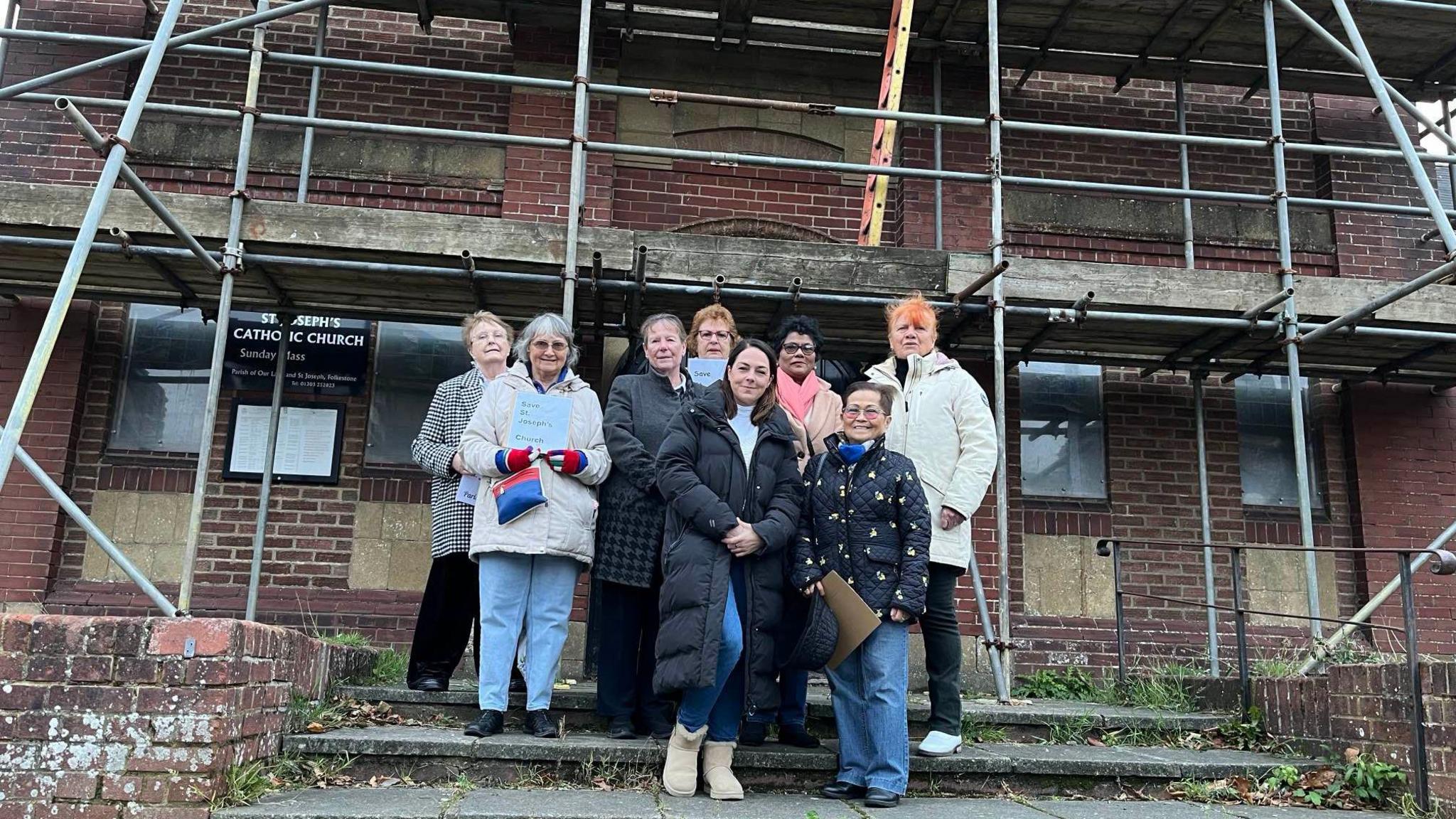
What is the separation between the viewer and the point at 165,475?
23.6 feet

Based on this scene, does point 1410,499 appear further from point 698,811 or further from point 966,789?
point 698,811

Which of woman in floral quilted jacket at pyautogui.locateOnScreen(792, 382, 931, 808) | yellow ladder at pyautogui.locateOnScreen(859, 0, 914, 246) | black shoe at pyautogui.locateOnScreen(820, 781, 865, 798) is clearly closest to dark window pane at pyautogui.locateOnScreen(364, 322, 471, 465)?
yellow ladder at pyautogui.locateOnScreen(859, 0, 914, 246)

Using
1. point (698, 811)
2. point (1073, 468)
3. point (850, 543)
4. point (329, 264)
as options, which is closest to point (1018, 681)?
point (1073, 468)

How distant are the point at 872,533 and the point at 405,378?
434cm

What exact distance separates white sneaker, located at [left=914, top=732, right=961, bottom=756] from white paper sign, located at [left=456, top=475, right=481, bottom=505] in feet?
7.14

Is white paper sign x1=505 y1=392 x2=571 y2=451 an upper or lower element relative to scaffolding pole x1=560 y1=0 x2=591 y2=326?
lower

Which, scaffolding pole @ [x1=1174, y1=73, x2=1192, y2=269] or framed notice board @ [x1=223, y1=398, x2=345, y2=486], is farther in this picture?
scaffolding pole @ [x1=1174, y1=73, x2=1192, y2=269]

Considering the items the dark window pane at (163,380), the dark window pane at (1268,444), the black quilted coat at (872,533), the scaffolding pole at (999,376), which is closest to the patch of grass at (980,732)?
the scaffolding pole at (999,376)

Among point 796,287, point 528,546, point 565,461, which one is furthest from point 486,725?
point 796,287

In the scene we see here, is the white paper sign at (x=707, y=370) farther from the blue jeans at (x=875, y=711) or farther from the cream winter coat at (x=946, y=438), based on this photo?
the blue jeans at (x=875, y=711)

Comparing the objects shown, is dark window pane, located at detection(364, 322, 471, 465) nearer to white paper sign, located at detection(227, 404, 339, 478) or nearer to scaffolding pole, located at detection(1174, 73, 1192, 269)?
white paper sign, located at detection(227, 404, 339, 478)

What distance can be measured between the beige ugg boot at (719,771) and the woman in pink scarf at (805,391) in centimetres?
128

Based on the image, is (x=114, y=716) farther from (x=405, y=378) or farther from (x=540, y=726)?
(x=405, y=378)

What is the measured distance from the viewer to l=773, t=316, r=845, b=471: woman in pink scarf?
4855 mm
